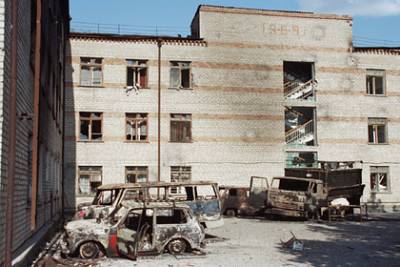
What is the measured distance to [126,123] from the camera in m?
30.7

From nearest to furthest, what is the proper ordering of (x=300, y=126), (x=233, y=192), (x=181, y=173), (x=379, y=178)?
(x=233, y=192) → (x=181, y=173) → (x=300, y=126) → (x=379, y=178)

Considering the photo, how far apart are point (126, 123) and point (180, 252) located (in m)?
18.0

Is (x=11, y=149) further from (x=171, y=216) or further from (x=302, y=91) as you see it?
(x=302, y=91)

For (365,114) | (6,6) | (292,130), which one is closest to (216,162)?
(292,130)

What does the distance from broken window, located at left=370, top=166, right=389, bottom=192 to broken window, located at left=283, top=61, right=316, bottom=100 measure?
6.52 m

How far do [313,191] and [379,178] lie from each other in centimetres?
1014

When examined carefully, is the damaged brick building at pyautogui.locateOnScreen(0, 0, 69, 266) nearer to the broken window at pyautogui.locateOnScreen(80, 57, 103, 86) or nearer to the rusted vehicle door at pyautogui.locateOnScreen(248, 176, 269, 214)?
the rusted vehicle door at pyautogui.locateOnScreen(248, 176, 269, 214)

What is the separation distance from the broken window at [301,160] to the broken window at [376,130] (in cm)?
434

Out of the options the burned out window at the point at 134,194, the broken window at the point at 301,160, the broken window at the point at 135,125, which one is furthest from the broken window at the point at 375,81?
the burned out window at the point at 134,194

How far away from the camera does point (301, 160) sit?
1283 inches

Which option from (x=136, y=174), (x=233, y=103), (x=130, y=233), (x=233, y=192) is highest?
(x=233, y=103)

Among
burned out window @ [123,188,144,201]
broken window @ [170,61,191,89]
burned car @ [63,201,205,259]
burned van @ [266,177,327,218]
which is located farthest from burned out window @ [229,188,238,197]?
burned car @ [63,201,205,259]

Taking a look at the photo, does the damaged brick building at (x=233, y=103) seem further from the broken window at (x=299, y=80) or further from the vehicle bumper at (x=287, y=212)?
the vehicle bumper at (x=287, y=212)

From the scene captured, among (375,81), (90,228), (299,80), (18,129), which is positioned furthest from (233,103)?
(18,129)
